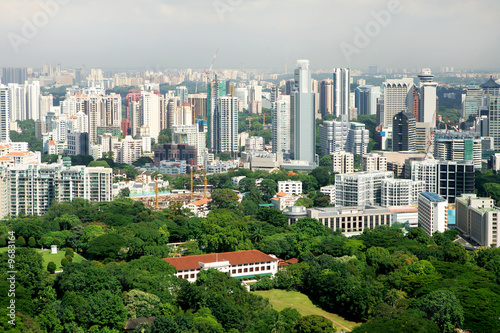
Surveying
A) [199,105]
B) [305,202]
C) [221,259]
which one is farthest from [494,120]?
[221,259]

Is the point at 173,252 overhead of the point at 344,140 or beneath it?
beneath

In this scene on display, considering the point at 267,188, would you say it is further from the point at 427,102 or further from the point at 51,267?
the point at 427,102

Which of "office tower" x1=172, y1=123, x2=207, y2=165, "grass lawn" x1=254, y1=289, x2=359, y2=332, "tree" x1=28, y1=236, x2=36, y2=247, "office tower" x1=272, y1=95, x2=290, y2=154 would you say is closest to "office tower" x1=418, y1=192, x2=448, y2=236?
"grass lawn" x1=254, y1=289, x2=359, y2=332

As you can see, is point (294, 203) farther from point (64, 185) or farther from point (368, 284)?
point (368, 284)

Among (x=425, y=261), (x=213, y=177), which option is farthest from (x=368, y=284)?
(x=213, y=177)

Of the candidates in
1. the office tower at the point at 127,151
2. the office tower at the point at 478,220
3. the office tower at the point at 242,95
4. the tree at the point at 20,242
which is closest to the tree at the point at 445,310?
the office tower at the point at 478,220
